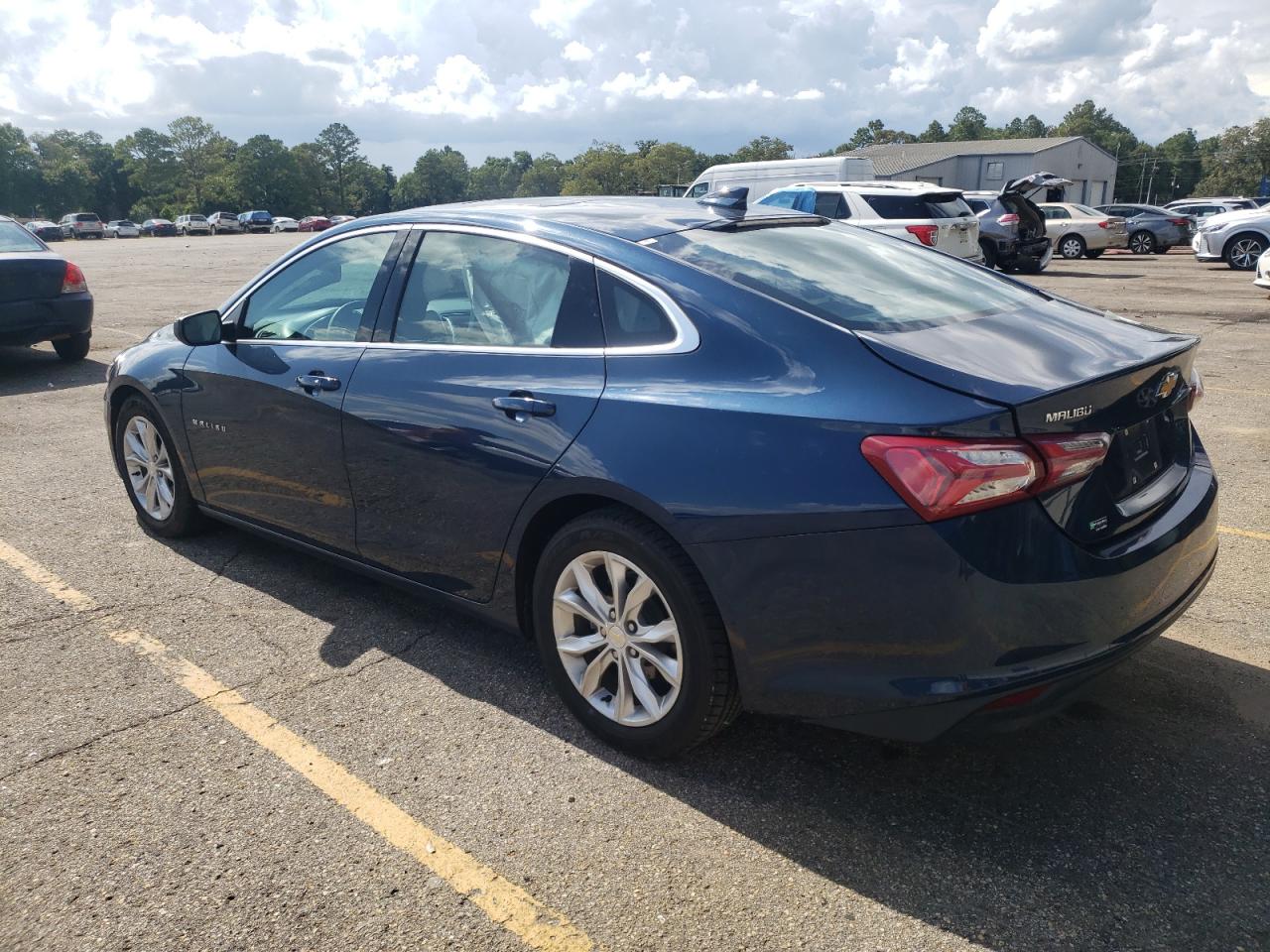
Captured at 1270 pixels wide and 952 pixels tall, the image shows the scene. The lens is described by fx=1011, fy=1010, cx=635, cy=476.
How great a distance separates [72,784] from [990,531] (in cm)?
270

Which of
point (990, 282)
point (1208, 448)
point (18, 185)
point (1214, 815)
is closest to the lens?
point (1214, 815)

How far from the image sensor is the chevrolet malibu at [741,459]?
2.42 metres

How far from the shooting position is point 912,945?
2289 millimetres

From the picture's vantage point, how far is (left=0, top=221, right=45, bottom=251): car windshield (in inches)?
392

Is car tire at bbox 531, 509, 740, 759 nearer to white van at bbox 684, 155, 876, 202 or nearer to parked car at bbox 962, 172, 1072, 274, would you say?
parked car at bbox 962, 172, 1072, 274

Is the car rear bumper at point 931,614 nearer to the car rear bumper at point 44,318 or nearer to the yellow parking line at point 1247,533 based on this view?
the yellow parking line at point 1247,533

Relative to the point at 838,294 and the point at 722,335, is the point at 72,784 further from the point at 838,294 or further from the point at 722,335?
the point at 838,294

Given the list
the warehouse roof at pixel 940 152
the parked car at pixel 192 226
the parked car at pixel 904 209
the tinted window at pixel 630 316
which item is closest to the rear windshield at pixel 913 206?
the parked car at pixel 904 209

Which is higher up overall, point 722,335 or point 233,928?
point 722,335

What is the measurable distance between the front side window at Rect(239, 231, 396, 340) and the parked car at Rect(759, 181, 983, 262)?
39.4 feet

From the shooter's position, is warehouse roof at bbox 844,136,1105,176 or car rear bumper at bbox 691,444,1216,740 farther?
warehouse roof at bbox 844,136,1105,176

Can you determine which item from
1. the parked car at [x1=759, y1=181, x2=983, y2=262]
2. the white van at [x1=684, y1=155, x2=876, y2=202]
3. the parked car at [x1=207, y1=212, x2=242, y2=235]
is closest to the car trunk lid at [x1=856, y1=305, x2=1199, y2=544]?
the parked car at [x1=759, y1=181, x2=983, y2=262]

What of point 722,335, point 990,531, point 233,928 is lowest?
point 233,928

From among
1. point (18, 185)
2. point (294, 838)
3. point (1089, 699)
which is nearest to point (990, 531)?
point (1089, 699)
